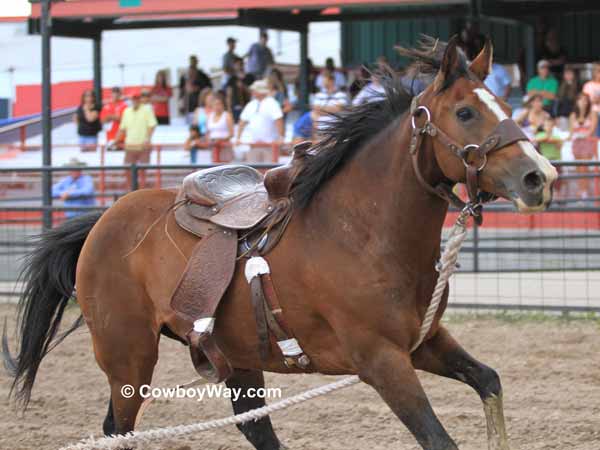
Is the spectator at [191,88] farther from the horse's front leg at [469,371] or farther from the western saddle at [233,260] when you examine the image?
the horse's front leg at [469,371]

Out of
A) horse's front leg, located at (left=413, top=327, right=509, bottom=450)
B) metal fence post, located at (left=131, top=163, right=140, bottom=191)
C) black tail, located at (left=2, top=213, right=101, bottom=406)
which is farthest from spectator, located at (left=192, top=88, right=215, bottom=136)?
horse's front leg, located at (left=413, top=327, right=509, bottom=450)

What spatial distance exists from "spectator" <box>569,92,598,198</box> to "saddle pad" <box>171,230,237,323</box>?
700 centimetres

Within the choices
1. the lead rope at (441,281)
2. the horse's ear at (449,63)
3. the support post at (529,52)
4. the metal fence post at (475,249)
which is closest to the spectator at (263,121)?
the support post at (529,52)

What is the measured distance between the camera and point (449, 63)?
159 inches

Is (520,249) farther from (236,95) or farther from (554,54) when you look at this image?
(236,95)

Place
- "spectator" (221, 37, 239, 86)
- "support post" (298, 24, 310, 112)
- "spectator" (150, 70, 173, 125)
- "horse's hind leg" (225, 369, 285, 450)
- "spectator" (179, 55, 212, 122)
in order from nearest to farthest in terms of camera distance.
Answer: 1. "horse's hind leg" (225, 369, 285, 450)
2. "support post" (298, 24, 310, 112)
3. "spectator" (221, 37, 239, 86)
4. "spectator" (179, 55, 212, 122)
5. "spectator" (150, 70, 173, 125)

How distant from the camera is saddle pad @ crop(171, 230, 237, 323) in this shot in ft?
15.1

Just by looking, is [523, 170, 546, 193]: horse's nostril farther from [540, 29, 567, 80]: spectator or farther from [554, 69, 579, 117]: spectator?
[540, 29, 567, 80]: spectator

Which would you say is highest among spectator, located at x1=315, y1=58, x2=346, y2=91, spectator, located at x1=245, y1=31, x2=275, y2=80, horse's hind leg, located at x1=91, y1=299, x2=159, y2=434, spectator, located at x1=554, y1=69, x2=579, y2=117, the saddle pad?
spectator, located at x1=245, y1=31, x2=275, y2=80

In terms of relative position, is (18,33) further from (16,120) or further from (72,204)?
(72,204)

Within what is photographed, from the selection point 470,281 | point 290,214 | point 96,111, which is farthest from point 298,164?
point 96,111

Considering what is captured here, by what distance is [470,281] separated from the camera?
31.7ft

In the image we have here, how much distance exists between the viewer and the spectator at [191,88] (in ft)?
55.2

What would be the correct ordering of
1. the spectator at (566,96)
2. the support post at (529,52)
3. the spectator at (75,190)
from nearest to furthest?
the spectator at (75,190), the spectator at (566,96), the support post at (529,52)
